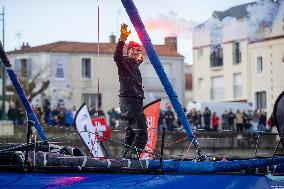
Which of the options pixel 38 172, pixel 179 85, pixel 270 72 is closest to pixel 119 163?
pixel 38 172

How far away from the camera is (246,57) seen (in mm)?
66750

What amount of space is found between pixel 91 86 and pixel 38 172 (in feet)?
219

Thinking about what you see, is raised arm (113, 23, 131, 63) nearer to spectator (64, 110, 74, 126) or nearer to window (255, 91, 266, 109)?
spectator (64, 110, 74, 126)

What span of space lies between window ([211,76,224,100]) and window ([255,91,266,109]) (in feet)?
40.0

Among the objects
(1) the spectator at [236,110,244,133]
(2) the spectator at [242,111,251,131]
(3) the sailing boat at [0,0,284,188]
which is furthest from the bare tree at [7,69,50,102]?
(3) the sailing boat at [0,0,284,188]

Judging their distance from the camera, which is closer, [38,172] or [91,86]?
[38,172]

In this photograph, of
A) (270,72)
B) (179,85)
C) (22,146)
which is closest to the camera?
(22,146)

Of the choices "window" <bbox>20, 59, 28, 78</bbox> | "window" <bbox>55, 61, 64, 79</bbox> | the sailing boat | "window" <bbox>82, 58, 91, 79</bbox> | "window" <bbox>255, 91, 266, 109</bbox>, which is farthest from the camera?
"window" <bbox>82, 58, 91, 79</bbox>

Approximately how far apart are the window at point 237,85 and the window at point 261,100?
25.6 feet

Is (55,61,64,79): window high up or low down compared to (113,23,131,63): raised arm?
up

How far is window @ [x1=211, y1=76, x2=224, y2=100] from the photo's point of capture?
76812mm

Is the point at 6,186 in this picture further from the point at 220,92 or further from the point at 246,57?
the point at 220,92

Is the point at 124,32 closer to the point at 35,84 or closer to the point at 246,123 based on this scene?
the point at 246,123

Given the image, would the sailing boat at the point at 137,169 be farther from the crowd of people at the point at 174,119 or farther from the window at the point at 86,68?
the window at the point at 86,68
